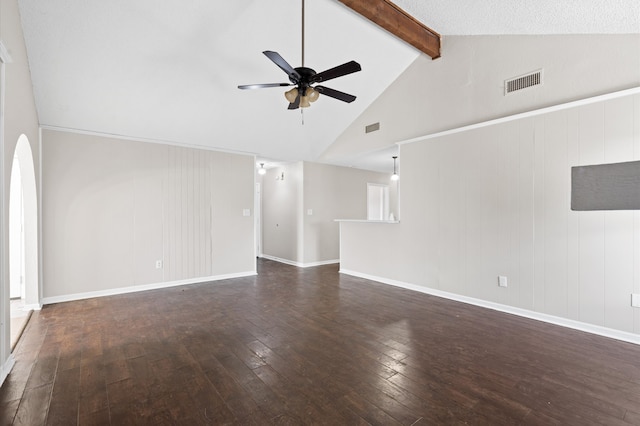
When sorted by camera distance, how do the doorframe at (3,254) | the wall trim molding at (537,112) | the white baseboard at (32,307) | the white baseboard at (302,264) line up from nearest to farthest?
the doorframe at (3,254)
the wall trim molding at (537,112)
the white baseboard at (32,307)
the white baseboard at (302,264)

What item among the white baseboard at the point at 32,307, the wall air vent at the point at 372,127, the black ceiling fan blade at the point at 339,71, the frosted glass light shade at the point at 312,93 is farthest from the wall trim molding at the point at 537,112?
the white baseboard at the point at 32,307

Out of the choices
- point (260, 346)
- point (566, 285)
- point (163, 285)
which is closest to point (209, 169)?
point (163, 285)

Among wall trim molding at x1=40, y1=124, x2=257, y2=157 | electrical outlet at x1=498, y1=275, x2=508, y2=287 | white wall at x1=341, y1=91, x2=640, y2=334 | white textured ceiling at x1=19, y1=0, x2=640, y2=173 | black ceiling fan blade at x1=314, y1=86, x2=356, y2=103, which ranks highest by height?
white textured ceiling at x1=19, y1=0, x2=640, y2=173

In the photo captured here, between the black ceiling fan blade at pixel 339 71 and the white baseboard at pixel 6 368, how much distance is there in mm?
3407

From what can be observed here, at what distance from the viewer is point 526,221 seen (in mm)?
3521

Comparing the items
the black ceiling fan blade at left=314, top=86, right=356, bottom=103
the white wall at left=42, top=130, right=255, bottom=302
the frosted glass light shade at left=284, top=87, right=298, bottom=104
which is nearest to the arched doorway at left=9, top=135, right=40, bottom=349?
the white wall at left=42, top=130, right=255, bottom=302

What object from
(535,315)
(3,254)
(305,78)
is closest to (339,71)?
(305,78)

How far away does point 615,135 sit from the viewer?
293 centimetres

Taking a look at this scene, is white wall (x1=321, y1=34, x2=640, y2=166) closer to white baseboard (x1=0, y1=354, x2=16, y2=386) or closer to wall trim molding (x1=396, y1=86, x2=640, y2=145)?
wall trim molding (x1=396, y1=86, x2=640, y2=145)

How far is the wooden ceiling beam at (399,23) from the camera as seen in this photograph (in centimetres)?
362

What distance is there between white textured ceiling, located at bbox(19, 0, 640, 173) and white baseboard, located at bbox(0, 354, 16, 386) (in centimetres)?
305

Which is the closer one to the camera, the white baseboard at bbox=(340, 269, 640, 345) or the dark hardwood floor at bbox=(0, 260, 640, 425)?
the dark hardwood floor at bbox=(0, 260, 640, 425)

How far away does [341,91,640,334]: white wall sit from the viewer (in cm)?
293

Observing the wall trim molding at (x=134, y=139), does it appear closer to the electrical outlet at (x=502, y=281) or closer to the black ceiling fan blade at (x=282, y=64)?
the black ceiling fan blade at (x=282, y=64)
